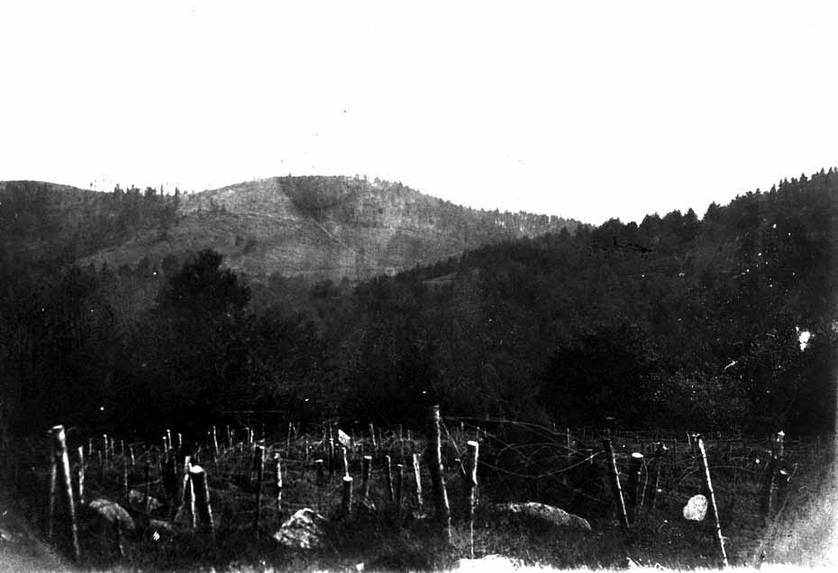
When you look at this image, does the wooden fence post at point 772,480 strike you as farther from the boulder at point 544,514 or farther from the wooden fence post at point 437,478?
the wooden fence post at point 437,478

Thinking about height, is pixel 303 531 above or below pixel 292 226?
below

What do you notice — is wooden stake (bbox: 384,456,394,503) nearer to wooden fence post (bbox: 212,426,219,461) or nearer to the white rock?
wooden fence post (bbox: 212,426,219,461)

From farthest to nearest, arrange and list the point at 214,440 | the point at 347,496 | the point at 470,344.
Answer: the point at 470,344, the point at 214,440, the point at 347,496

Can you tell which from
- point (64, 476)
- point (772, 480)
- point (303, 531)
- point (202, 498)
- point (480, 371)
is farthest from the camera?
point (480, 371)

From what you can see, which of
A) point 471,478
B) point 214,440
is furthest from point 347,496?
point 214,440

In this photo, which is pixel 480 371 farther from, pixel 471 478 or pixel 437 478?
pixel 437 478

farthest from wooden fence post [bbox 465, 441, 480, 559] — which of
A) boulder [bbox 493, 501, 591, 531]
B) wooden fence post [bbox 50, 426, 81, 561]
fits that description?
wooden fence post [bbox 50, 426, 81, 561]

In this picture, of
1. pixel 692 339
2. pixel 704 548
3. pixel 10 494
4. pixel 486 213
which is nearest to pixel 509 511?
pixel 704 548
